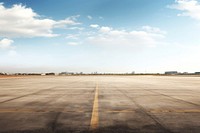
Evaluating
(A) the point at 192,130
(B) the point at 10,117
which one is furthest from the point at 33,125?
(A) the point at 192,130

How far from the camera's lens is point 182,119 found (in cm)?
746

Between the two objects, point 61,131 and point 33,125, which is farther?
point 33,125

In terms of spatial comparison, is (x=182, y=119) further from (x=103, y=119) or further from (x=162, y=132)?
(x=103, y=119)

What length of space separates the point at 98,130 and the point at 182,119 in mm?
3040

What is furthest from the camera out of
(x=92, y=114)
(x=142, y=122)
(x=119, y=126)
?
(x=92, y=114)

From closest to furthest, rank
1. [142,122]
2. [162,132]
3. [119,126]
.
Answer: [162,132] < [119,126] < [142,122]

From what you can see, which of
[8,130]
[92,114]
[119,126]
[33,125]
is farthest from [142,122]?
[8,130]

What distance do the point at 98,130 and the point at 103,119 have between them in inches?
53.9

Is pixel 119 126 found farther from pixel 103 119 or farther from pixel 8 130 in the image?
pixel 8 130

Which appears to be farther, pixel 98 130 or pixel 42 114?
pixel 42 114

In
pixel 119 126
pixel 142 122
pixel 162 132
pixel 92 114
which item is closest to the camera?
pixel 162 132

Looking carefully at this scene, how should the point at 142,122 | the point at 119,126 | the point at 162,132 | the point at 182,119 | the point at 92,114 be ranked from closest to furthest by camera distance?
the point at 162,132
the point at 119,126
the point at 142,122
the point at 182,119
the point at 92,114

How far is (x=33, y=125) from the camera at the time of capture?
21.8 feet

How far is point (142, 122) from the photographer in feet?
23.0
